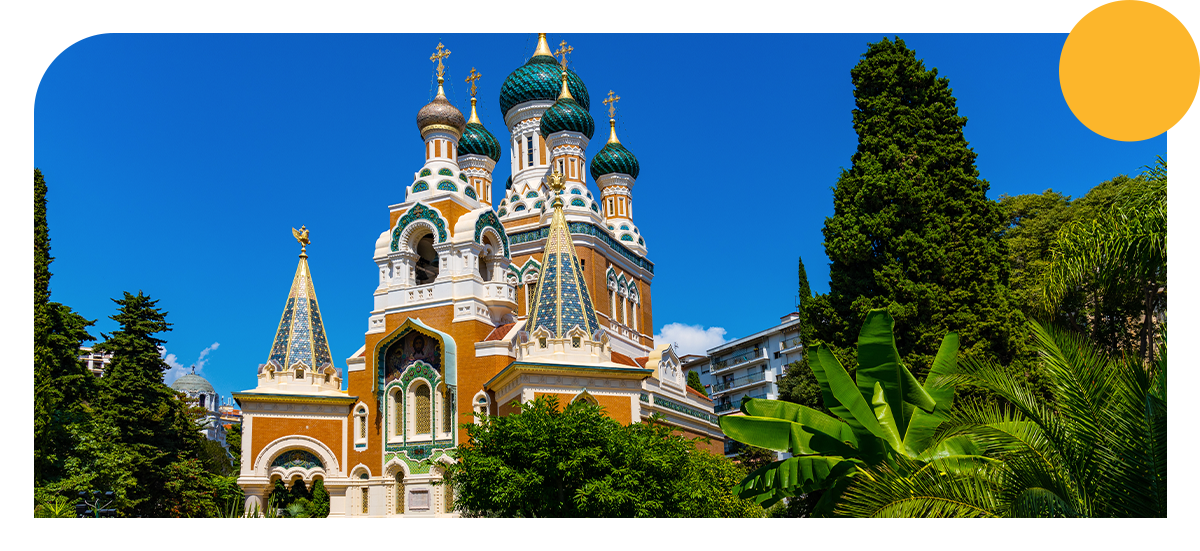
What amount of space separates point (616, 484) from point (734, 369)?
138ft

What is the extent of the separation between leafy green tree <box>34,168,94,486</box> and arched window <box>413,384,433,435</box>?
7204mm

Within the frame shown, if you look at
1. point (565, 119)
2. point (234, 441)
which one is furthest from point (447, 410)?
point (234, 441)

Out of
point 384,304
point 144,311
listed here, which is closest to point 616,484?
point 384,304

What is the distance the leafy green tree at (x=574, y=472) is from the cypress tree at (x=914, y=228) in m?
4.15

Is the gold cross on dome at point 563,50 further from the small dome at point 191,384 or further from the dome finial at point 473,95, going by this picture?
the small dome at point 191,384

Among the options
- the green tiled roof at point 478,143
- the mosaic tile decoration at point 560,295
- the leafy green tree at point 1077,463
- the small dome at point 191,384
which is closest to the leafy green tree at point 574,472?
the leafy green tree at point 1077,463

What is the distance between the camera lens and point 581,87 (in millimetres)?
35594

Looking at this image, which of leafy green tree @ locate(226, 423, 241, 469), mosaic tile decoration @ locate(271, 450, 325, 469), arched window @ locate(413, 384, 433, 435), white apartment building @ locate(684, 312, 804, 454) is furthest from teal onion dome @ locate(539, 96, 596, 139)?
white apartment building @ locate(684, 312, 804, 454)

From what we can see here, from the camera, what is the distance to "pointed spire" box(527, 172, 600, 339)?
1967 centimetres

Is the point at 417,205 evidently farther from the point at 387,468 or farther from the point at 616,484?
the point at 616,484

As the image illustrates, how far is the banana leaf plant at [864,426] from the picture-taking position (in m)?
11.2

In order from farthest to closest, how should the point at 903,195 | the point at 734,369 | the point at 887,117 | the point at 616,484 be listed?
the point at 734,369 → the point at 887,117 → the point at 903,195 → the point at 616,484

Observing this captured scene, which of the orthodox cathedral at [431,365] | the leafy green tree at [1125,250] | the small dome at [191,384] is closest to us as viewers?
the leafy green tree at [1125,250]

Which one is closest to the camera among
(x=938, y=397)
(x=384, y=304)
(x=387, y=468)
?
(x=938, y=397)
